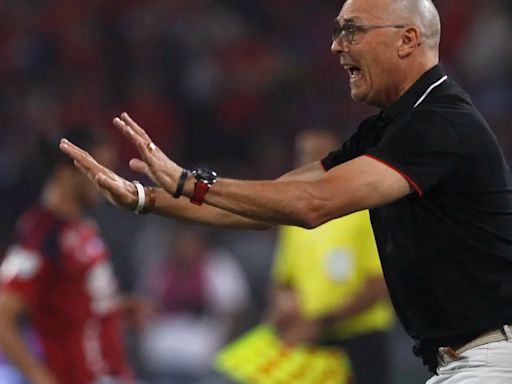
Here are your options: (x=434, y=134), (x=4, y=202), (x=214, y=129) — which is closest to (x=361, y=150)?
(x=434, y=134)

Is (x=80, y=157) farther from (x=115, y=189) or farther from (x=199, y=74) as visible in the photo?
(x=199, y=74)

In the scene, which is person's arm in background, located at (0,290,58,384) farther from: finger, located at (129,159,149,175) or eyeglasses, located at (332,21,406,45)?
eyeglasses, located at (332,21,406,45)

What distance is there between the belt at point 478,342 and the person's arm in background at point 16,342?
241 centimetres

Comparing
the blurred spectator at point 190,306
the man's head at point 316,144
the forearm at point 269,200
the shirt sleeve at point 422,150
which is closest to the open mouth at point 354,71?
the shirt sleeve at point 422,150

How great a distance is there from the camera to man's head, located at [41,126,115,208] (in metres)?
6.50

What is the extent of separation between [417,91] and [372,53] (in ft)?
0.63

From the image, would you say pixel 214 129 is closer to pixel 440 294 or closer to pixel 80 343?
pixel 80 343

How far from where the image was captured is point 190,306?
394 inches

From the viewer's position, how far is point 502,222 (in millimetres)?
4250

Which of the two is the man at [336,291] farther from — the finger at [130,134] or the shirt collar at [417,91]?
the finger at [130,134]

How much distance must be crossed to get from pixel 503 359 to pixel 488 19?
28.1 feet

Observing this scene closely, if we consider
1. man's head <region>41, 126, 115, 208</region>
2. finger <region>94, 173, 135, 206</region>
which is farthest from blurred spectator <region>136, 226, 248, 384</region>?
finger <region>94, 173, 135, 206</region>

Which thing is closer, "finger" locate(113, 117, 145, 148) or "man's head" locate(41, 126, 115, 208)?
"finger" locate(113, 117, 145, 148)

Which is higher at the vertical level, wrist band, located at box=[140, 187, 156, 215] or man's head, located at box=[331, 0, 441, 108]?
man's head, located at box=[331, 0, 441, 108]
